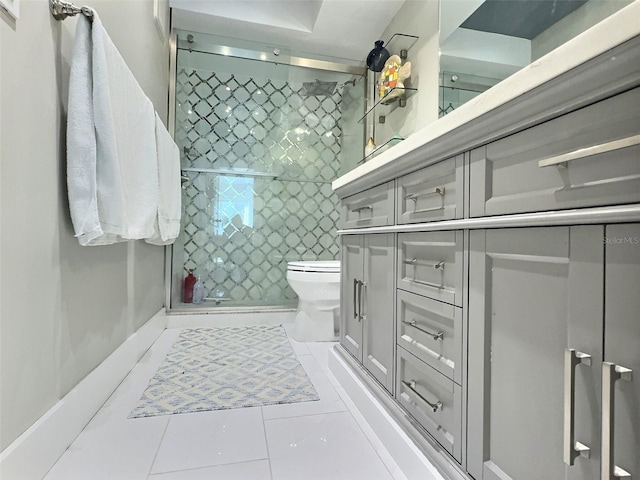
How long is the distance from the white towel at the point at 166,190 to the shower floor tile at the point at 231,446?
764mm

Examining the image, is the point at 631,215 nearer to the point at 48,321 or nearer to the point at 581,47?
the point at 581,47

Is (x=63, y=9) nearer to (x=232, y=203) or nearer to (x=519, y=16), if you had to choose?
(x=519, y=16)

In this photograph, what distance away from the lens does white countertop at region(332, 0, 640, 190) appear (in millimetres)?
390

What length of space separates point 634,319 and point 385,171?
0.72 metres

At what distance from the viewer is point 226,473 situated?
0.86 m

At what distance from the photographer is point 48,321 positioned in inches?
34.8

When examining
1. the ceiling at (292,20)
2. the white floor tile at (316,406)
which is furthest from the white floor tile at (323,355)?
the ceiling at (292,20)

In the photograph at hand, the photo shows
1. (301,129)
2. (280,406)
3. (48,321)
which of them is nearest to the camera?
(48,321)

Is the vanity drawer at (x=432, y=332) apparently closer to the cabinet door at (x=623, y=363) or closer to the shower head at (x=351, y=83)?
the cabinet door at (x=623, y=363)

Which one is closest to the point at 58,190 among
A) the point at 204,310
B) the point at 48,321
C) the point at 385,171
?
the point at 48,321

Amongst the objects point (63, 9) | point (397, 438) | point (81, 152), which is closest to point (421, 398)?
point (397, 438)

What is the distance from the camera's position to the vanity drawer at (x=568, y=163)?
425 millimetres

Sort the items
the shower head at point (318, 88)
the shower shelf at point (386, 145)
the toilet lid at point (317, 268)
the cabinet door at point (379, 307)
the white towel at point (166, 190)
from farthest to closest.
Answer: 1. the shower head at point (318, 88)
2. the shower shelf at point (386, 145)
3. the toilet lid at point (317, 268)
4. the white towel at point (166, 190)
5. the cabinet door at point (379, 307)

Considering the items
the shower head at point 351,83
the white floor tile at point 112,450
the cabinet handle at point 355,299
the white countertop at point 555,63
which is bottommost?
the white floor tile at point 112,450
